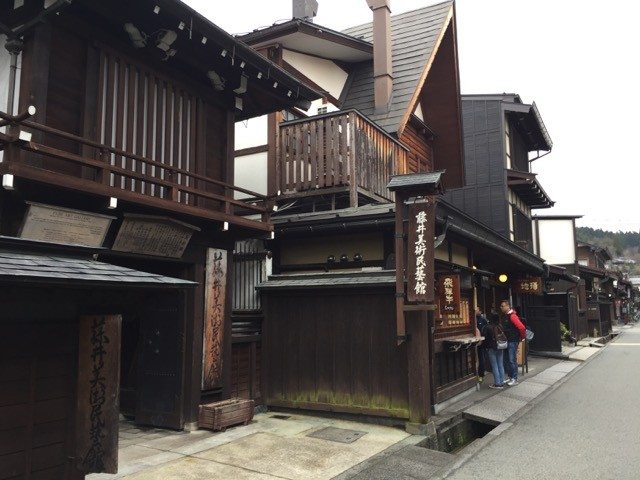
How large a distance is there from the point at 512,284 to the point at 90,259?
57.1 ft

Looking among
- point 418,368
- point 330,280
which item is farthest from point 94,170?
point 418,368

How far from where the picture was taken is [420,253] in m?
8.91

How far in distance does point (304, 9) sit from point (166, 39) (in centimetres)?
1034

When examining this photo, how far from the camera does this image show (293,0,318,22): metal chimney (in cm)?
1730

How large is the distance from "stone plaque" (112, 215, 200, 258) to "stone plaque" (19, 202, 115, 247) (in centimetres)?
41

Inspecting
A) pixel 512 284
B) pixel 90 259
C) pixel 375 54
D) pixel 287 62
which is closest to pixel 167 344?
pixel 90 259

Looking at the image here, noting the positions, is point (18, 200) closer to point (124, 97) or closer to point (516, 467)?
point (124, 97)

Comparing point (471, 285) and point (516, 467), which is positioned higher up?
point (471, 285)

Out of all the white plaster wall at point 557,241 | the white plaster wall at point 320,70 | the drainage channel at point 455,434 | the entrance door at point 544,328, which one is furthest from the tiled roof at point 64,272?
the white plaster wall at point 557,241

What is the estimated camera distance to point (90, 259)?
16.6 ft

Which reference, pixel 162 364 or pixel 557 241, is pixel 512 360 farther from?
pixel 557 241

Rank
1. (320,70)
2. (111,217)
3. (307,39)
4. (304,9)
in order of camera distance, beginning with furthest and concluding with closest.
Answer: (304,9), (320,70), (307,39), (111,217)

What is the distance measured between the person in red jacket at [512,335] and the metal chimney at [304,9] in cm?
1113

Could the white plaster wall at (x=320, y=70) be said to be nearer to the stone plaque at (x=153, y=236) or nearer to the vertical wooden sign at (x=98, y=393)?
the stone plaque at (x=153, y=236)
